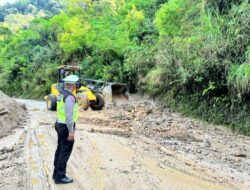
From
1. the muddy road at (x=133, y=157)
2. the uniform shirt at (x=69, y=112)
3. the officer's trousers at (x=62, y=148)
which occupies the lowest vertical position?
the muddy road at (x=133, y=157)

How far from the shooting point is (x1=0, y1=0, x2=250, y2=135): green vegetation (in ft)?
37.3

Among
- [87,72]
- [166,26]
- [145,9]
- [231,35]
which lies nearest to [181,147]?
[231,35]

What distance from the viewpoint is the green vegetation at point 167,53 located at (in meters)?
11.4

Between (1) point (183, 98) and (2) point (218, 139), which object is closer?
(2) point (218, 139)

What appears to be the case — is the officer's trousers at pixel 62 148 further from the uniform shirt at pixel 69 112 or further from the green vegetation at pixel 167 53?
the green vegetation at pixel 167 53

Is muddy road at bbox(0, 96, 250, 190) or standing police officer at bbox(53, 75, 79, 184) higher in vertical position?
standing police officer at bbox(53, 75, 79, 184)

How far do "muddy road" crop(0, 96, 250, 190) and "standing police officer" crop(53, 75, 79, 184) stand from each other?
0.71 feet

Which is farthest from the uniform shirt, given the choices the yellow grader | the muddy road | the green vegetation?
the yellow grader

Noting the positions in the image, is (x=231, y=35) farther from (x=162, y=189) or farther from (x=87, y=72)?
(x=87, y=72)

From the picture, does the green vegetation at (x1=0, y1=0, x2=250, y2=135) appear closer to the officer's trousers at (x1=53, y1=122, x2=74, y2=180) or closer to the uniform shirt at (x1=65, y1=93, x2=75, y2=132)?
the uniform shirt at (x1=65, y1=93, x2=75, y2=132)

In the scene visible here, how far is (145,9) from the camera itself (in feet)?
86.0

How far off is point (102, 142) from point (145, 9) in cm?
1973

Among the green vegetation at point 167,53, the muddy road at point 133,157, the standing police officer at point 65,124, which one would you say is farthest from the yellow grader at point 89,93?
the standing police officer at point 65,124

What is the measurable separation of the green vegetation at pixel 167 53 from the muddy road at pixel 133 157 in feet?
5.21
